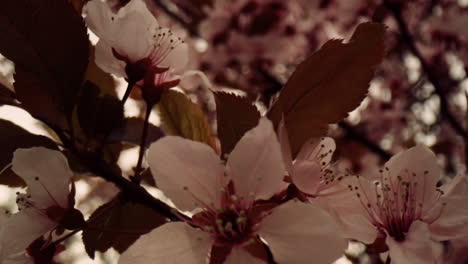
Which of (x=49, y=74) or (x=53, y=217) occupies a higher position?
(x=49, y=74)

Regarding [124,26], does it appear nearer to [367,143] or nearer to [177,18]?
[367,143]

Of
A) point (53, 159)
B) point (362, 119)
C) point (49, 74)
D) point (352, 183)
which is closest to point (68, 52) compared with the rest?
point (49, 74)

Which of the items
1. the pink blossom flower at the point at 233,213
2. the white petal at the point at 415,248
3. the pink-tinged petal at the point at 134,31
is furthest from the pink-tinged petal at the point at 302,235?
the pink-tinged petal at the point at 134,31

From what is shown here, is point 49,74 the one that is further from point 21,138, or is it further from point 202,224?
point 202,224

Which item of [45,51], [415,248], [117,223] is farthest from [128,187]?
[415,248]

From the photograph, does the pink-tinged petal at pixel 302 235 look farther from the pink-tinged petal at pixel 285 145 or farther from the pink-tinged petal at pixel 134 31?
the pink-tinged petal at pixel 134 31

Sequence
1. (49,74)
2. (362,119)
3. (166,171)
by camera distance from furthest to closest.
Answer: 1. (362,119)
2. (49,74)
3. (166,171)

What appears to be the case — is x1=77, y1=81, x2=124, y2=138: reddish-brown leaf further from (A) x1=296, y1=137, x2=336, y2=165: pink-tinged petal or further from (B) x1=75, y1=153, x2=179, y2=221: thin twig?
(A) x1=296, y1=137, x2=336, y2=165: pink-tinged petal

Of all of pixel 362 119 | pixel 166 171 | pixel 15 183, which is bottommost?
pixel 362 119
